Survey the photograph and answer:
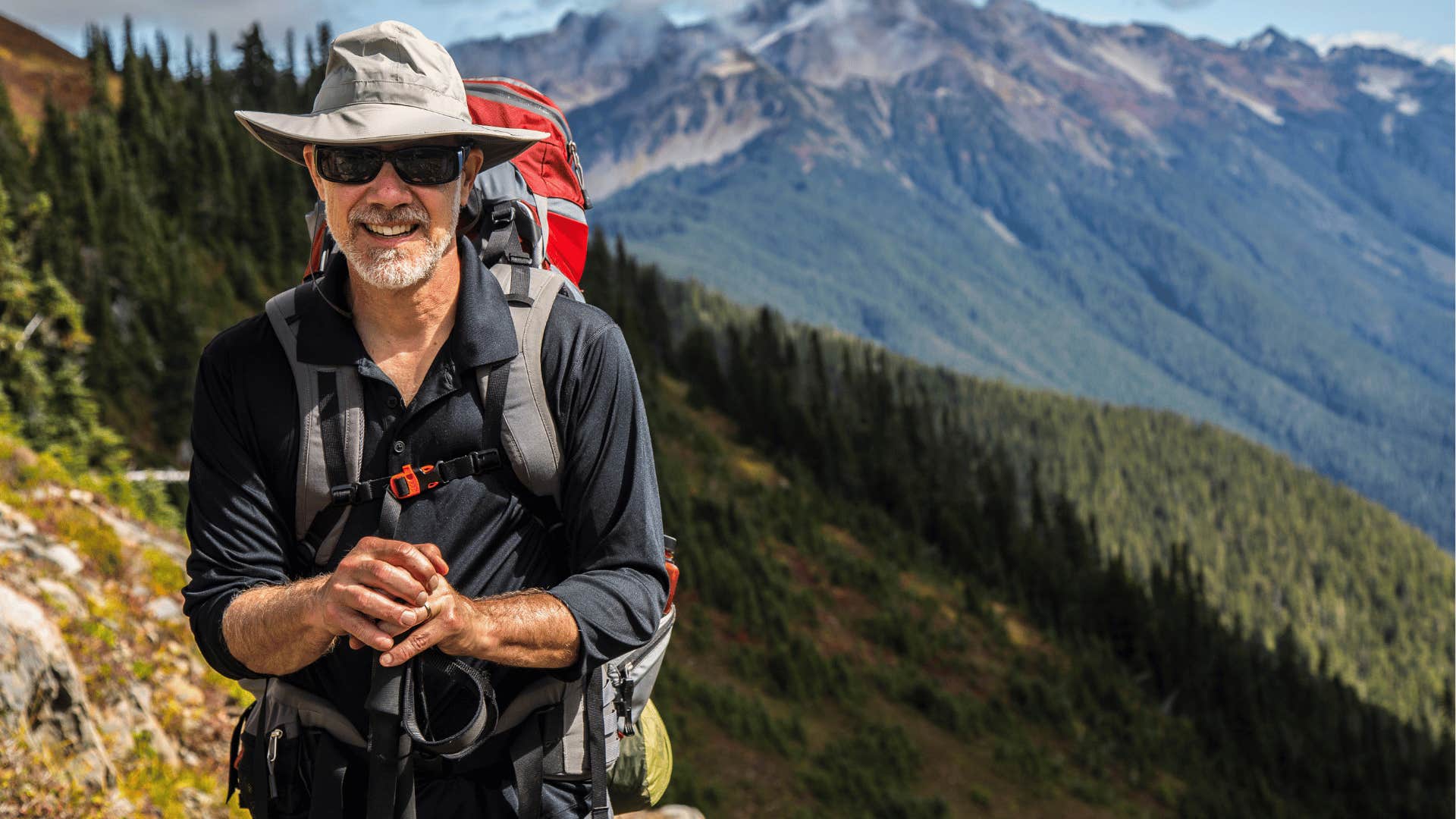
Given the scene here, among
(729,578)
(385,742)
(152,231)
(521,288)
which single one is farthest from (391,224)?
(152,231)

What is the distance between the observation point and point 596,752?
11.7ft

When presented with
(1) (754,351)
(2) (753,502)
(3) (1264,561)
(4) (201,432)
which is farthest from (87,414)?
(3) (1264,561)

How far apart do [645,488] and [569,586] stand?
15.7 inches

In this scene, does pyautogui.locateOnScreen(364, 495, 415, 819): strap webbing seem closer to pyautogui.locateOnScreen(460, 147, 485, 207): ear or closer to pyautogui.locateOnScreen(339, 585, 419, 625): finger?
pyautogui.locateOnScreen(339, 585, 419, 625): finger

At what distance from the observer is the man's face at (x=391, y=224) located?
3.46 meters

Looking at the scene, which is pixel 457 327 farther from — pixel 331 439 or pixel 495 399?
pixel 331 439

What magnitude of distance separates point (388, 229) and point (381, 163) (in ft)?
0.67

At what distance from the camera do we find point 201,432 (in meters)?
3.46

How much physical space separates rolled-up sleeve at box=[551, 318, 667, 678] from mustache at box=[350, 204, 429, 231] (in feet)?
2.18

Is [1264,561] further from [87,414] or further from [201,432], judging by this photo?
[201,432]

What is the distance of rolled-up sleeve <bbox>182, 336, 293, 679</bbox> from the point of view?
133 inches

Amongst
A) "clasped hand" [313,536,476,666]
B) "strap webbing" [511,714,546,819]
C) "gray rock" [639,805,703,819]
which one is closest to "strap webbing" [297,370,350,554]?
"clasped hand" [313,536,476,666]

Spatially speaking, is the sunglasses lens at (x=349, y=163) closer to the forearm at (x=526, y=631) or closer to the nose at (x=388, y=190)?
the nose at (x=388, y=190)

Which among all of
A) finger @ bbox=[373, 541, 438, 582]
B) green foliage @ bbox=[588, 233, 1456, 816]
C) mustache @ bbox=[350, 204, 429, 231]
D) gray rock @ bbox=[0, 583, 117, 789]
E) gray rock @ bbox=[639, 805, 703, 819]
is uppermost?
mustache @ bbox=[350, 204, 429, 231]
